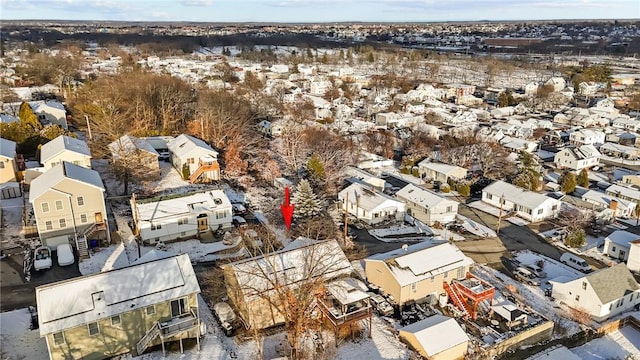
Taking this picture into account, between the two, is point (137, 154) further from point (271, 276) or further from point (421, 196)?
point (421, 196)

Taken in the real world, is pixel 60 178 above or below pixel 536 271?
above

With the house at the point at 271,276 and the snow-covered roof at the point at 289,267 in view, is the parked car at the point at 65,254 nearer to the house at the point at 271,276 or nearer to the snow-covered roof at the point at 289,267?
the house at the point at 271,276

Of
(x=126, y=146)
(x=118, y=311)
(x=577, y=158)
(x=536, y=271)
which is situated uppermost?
(x=126, y=146)

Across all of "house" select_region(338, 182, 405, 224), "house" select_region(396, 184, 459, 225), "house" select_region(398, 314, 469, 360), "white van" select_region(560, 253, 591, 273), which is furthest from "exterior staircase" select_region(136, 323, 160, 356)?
"white van" select_region(560, 253, 591, 273)

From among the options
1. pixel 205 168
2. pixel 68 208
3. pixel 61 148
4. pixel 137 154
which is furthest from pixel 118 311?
pixel 61 148

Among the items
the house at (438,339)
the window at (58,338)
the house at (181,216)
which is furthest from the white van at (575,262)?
the window at (58,338)

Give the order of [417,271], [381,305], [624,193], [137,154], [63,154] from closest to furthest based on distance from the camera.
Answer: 1. [381,305]
2. [417,271]
3. [63,154]
4. [137,154]
5. [624,193]
